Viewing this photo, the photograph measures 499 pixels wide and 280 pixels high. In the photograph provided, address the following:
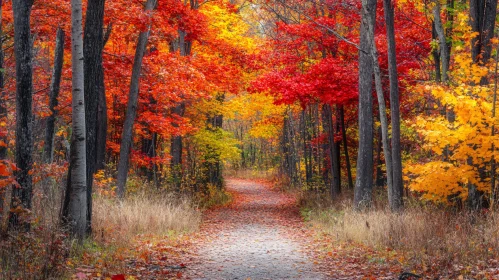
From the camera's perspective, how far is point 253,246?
1103cm

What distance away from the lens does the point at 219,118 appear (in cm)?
2664

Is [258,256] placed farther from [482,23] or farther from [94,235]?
[482,23]

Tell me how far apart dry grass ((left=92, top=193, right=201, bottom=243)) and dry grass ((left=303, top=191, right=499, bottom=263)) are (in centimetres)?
395

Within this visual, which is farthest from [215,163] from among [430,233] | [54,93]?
[430,233]

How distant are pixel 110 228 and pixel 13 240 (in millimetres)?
3482

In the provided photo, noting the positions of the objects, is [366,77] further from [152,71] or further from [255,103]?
[255,103]

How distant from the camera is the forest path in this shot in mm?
8031

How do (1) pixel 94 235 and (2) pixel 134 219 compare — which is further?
(2) pixel 134 219

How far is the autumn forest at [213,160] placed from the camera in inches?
305

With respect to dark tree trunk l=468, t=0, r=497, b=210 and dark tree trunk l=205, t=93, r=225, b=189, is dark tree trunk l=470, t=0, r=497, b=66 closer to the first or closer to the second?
dark tree trunk l=468, t=0, r=497, b=210

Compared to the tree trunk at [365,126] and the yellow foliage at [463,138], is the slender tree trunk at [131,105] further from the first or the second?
the yellow foliage at [463,138]

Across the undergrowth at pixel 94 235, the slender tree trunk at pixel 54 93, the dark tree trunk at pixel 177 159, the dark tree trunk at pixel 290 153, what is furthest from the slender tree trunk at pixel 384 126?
the dark tree trunk at pixel 290 153

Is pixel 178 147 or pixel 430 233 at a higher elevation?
pixel 178 147

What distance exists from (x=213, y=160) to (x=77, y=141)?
13.9 meters
